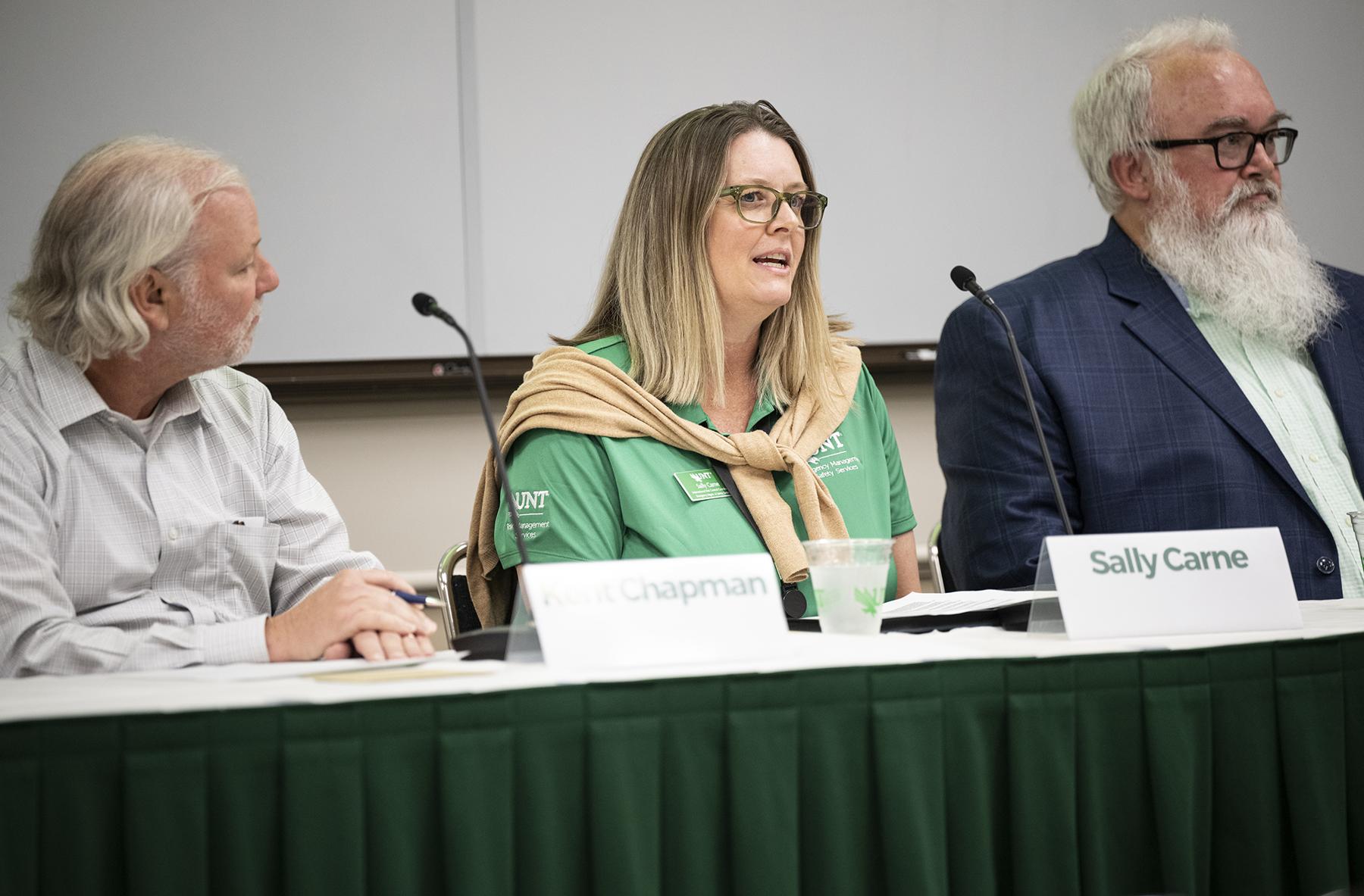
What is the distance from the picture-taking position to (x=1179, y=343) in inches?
96.6

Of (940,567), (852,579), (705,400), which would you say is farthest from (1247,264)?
(852,579)

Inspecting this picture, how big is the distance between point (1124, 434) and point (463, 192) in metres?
1.86

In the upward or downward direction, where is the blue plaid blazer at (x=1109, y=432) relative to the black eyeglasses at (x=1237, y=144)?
downward

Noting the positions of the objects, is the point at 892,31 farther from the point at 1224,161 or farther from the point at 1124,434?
the point at 1124,434

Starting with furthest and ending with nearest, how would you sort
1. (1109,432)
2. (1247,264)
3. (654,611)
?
(1247,264), (1109,432), (654,611)

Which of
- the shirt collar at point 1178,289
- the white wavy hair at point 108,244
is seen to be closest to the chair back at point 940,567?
the shirt collar at point 1178,289

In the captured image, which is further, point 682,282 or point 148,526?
Result: point 682,282

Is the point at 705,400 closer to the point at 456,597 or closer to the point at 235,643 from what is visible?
A: the point at 456,597

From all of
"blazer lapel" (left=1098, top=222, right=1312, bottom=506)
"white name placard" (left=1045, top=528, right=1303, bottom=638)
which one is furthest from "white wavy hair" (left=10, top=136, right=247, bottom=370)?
"blazer lapel" (left=1098, top=222, right=1312, bottom=506)

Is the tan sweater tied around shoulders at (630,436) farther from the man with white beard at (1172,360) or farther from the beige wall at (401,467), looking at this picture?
the beige wall at (401,467)

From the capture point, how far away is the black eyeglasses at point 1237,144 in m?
2.55

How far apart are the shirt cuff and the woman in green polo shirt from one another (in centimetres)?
57

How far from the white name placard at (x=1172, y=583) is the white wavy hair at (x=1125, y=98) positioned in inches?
55.6

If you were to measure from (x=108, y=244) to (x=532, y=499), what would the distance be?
2.48 feet
